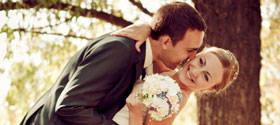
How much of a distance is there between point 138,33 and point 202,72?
67 centimetres

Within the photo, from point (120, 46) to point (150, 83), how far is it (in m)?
0.47

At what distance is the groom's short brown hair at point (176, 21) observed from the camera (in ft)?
9.61

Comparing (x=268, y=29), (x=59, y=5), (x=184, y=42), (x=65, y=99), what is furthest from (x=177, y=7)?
(x=268, y=29)

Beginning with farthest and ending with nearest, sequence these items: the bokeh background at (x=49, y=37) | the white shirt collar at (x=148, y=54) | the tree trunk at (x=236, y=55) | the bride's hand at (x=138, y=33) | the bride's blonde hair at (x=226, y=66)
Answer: the bokeh background at (x=49, y=37) → the tree trunk at (x=236, y=55) → the bride's blonde hair at (x=226, y=66) → the white shirt collar at (x=148, y=54) → the bride's hand at (x=138, y=33)

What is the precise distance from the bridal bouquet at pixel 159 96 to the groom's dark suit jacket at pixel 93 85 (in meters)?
0.16

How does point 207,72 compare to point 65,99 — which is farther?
point 207,72

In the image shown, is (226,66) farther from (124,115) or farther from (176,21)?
(124,115)

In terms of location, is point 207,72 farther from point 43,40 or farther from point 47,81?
point 47,81

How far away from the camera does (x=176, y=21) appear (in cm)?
292

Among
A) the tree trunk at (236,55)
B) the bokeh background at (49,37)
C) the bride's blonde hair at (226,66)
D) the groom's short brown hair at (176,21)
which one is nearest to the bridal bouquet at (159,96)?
the groom's short brown hair at (176,21)

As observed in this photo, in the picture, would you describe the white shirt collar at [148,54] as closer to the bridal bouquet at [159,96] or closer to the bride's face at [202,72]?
the bridal bouquet at [159,96]

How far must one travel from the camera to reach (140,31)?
9.60 feet

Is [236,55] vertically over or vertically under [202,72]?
under

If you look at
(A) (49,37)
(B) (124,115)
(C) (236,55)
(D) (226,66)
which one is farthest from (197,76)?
(A) (49,37)
